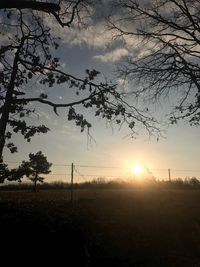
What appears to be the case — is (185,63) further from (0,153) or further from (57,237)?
(57,237)

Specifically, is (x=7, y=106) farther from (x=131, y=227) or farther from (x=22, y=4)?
(x=131, y=227)

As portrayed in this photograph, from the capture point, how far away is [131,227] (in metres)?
12.4

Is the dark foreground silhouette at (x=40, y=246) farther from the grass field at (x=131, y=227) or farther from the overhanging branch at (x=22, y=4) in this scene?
the overhanging branch at (x=22, y=4)

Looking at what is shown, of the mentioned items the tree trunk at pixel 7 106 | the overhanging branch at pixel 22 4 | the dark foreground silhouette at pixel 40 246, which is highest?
the overhanging branch at pixel 22 4

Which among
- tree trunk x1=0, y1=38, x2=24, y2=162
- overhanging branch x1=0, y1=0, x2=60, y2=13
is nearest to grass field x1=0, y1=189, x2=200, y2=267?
tree trunk x1=0, y1=38, x2=24, y2=162

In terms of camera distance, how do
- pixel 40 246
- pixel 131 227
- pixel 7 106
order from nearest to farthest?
pixel 40 246 → pixel 131 227 → pixel 7 106

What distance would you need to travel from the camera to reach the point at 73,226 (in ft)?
36.0

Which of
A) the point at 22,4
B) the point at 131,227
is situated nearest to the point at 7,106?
the point at 22,4

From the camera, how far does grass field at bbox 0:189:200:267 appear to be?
9.88 m

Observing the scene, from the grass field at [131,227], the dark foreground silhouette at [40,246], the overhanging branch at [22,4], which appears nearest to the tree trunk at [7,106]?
the grass field at [131,227]

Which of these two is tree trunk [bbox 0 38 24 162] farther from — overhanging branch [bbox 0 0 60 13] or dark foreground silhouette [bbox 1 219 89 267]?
overhanging branch [bbox 0 0 60 13]

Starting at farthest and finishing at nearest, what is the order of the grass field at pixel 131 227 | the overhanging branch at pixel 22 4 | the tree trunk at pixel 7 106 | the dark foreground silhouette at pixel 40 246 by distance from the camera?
the tree trunk at pixel 7 106 → the grass field at pixel 131 227 → the overhanging branch at pixel 22 4 → the dark foreground silhouette at pixel 40 246

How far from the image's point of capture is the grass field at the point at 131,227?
9883 mm

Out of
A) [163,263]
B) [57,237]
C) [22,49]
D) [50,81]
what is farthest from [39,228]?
[22,49]
